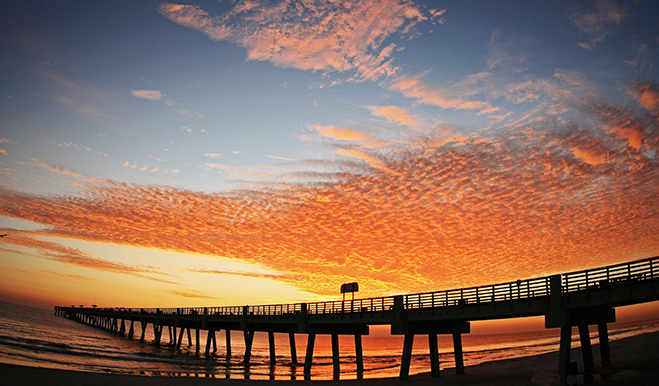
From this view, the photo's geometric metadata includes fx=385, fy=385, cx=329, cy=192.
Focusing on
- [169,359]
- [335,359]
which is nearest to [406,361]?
[335,359]

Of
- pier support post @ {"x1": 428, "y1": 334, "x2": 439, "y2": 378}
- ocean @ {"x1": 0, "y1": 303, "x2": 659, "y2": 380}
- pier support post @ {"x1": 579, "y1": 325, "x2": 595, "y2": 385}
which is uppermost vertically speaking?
pier support post @ {"x1": 579, "y1": 325, "x2": 595, "y2": 385}

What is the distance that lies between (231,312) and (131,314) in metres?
45.5

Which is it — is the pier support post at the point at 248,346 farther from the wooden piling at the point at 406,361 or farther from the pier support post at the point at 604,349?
the pier support post at the point at 604,349

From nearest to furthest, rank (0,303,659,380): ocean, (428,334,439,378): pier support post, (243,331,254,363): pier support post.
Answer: (428,334,439,378): pier support post → (0,303,659,380): ocean → (243,331,254,363): pier support post

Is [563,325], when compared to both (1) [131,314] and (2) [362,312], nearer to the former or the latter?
(2) [362,312]

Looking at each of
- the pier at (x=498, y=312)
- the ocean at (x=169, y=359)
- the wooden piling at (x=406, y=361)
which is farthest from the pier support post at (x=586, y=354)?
Result: the ocean at (x=169, y=359)

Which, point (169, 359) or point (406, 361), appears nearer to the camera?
point (406, 361)

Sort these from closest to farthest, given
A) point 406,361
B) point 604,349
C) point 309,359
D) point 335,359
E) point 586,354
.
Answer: point 586,354
point 604,349
point 406,361
point 335,359
point 309,359

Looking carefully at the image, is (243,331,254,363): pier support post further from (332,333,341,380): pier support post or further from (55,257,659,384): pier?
(332,333,341,380): pier support post

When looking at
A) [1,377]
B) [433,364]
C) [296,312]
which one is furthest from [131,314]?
[433,364]

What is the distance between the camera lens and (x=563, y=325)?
56.0 feet

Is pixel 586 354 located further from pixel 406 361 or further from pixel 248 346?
pixel 248 346

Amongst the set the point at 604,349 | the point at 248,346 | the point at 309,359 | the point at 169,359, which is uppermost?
the point at 604,349

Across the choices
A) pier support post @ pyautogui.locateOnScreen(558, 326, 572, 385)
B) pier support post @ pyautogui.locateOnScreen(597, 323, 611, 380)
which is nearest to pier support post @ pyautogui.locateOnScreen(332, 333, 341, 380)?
pier support post @ pyautogui.locateOnScreen(558, 326, 572, 385)
